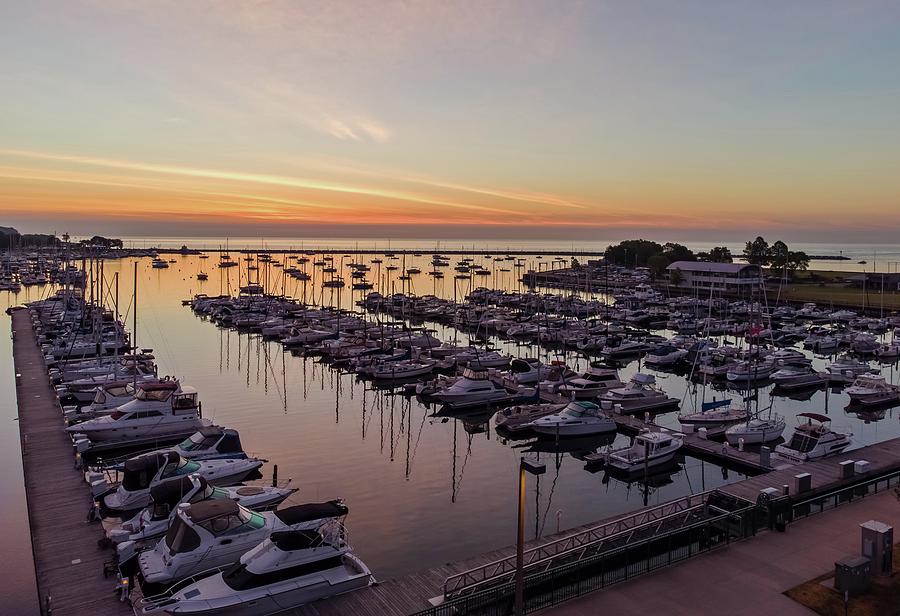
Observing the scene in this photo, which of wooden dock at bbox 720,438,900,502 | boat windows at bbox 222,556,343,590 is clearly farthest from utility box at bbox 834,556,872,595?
boat windows at bbox 222,556,343,590

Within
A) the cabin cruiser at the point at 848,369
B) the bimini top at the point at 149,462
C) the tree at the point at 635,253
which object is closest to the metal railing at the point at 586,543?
the bimini top at the point at 149,462

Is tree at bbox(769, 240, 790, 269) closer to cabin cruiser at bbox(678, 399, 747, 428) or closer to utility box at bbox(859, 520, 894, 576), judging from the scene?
cabin cruiser at bbox(678, 399, 747, 428)

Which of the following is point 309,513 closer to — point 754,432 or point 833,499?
point 833,499

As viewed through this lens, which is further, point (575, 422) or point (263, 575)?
point (575, 422)

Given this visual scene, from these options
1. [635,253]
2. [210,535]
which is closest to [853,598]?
[210,535]

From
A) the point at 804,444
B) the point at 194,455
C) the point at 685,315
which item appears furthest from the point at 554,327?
the point at 194,455

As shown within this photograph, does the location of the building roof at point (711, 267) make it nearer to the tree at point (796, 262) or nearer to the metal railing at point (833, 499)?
the tree at point (796, 262)

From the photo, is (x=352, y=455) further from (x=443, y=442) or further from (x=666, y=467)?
(x=666, y=467)
